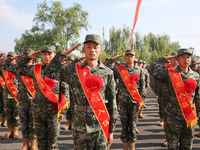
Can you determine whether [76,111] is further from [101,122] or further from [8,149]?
[8,149]

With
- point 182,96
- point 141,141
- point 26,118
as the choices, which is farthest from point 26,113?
point 182,96

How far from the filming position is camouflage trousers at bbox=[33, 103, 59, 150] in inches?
146

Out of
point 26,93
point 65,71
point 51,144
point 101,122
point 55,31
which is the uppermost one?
point 55,31

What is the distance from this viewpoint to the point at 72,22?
1527 inches

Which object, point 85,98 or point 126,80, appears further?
point 126,80

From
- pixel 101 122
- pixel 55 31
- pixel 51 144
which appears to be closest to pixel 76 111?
pixel 101 122

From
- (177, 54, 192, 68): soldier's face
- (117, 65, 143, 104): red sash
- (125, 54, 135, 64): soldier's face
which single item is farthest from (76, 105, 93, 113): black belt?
(125, 54, 135, 64): soldier's face

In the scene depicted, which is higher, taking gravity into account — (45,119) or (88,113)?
(88,113)

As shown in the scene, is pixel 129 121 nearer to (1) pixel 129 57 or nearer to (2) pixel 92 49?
(1) pixel 129 57

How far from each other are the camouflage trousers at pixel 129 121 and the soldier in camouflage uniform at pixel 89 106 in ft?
6.85

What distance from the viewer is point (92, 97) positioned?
2555 mm

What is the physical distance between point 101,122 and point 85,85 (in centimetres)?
53

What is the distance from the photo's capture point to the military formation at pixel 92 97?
256 cm

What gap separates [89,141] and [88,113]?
1.16 feet
